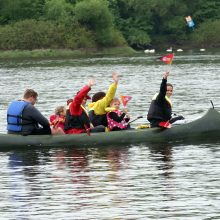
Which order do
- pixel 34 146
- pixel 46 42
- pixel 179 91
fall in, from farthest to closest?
pixel 46 42
pixel 179 91
pixel 34 146

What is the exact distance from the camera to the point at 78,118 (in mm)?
21234

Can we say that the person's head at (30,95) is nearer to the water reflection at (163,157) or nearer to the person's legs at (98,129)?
the person's legs at (98,129)

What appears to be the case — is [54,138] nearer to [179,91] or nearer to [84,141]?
[84,141]

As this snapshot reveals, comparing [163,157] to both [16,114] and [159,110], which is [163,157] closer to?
[159,110]

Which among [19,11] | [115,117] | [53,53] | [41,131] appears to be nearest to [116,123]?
[115,117]

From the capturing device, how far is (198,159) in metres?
19.4

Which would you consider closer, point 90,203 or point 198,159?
point 90,203

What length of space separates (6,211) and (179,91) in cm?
2846

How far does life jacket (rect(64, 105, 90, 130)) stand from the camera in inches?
835

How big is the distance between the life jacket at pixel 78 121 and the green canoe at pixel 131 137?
0.23m

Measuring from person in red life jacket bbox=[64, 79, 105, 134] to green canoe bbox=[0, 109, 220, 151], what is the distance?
0.74 feet

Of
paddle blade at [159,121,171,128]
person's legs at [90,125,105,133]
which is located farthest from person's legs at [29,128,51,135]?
paddle blade at [159,121,171,128]

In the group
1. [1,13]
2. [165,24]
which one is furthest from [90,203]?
[165,24]

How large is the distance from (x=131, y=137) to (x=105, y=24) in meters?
86.8
